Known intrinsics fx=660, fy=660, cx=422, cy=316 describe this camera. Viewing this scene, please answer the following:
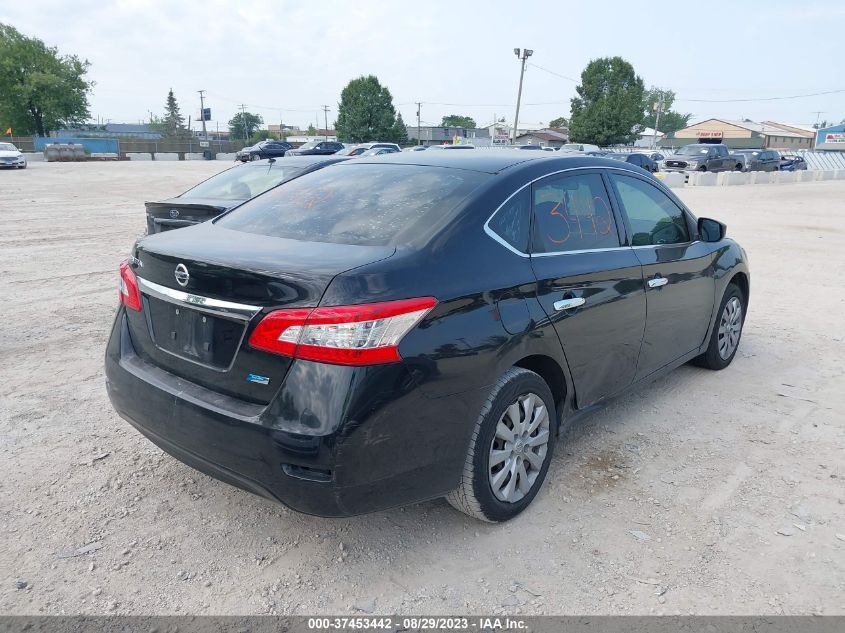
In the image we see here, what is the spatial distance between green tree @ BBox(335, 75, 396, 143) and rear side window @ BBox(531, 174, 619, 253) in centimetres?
7958

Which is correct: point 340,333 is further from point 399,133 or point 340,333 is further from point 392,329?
point 399,133

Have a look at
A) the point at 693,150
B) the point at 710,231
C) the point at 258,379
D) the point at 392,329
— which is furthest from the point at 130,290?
the point at 693,150

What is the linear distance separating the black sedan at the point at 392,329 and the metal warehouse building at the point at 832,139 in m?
102

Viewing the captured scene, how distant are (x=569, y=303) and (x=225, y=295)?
1604 millimetres

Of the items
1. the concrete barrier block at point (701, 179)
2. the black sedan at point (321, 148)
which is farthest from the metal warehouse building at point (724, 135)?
the concrete barrier block at point (701, 179)

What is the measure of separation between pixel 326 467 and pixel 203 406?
60 centimetres

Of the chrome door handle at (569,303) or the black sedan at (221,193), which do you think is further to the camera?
the black sedan at (221,193)

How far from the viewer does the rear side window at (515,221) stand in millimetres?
3021

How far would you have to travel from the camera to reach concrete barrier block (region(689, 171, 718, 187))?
2911 centimetres

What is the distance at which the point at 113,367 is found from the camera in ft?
10.2

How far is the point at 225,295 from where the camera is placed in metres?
2.56

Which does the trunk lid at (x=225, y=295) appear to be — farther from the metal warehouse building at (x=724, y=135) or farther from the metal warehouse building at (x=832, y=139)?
the metal warehouse building at (x=832, y=139)

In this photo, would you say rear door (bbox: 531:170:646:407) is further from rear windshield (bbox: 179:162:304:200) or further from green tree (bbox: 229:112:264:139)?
green tree (bbox: 229:112:264:139)

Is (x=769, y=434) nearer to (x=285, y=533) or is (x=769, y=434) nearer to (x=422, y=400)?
(x=422, y=400)
